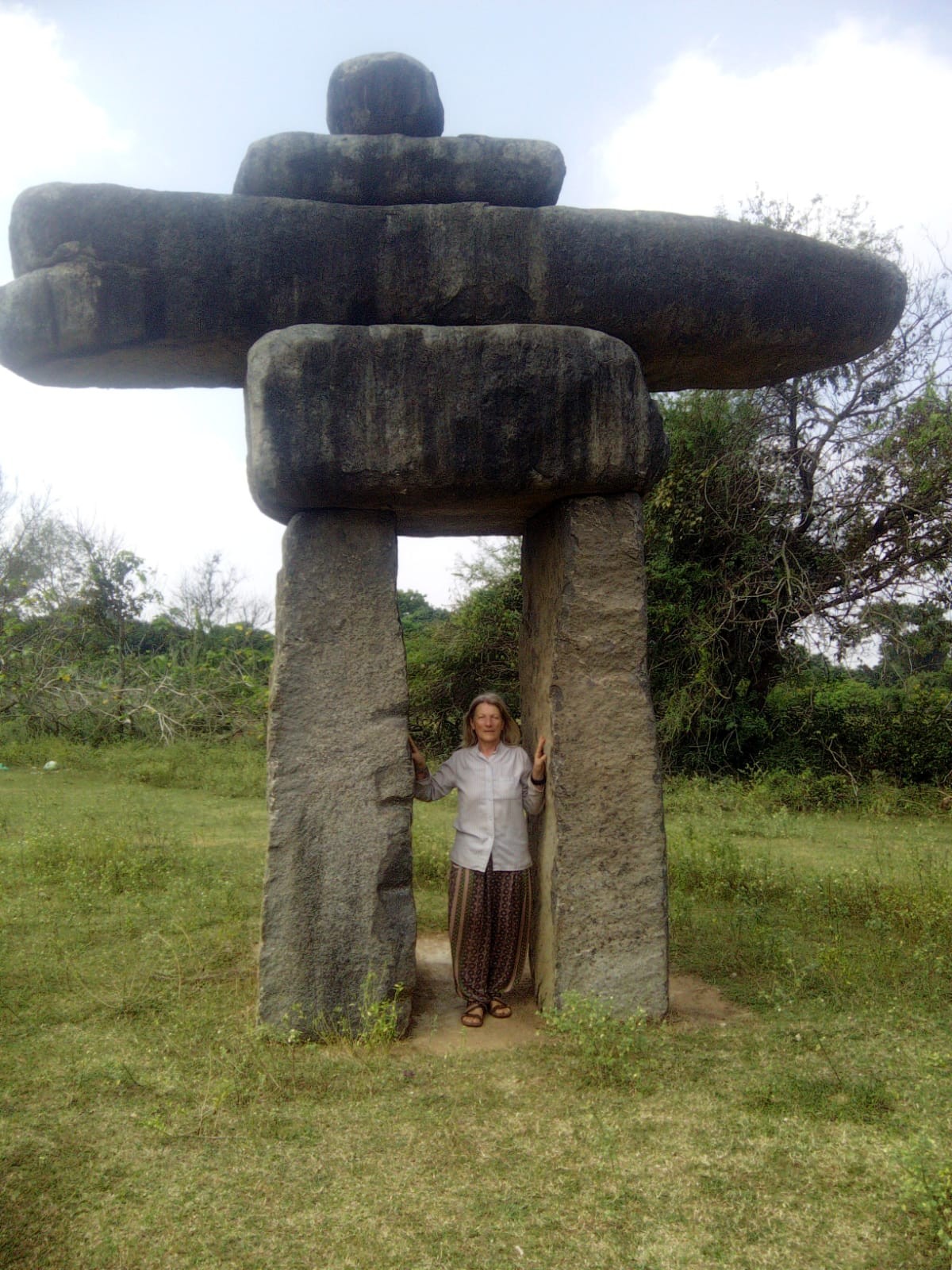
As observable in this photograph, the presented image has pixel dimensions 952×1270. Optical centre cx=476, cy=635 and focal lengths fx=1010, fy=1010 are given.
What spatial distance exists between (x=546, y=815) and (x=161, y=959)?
6.73 feet

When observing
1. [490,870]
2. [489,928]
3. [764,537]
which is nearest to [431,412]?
[490,870]

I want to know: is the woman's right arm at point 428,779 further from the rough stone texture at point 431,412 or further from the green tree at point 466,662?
the green tree at point 466,662

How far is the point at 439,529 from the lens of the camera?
5082 mm

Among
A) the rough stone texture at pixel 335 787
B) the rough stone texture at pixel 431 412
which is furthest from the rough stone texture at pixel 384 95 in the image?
the rough stone texture at pixel 335 787

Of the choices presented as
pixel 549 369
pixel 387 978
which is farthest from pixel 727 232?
pixel 387 978

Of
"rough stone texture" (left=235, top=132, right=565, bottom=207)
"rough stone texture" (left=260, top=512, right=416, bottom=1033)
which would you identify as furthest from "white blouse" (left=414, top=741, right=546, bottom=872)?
"rough stone texture" (left=235, top=132, right=565, bottom=207)

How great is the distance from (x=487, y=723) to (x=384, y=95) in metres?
2.76

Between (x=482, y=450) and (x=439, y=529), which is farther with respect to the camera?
(x=439, y=529)

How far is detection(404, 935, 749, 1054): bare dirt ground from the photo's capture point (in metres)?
4.10

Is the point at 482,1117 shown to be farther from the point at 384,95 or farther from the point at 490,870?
the point at 384,95

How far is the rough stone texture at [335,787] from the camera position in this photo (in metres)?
4.00

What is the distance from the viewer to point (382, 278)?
13.4 ft

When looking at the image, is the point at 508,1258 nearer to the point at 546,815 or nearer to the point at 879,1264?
the point at 879,1264

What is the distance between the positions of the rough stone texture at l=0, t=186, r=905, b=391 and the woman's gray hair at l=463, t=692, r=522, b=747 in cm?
168
